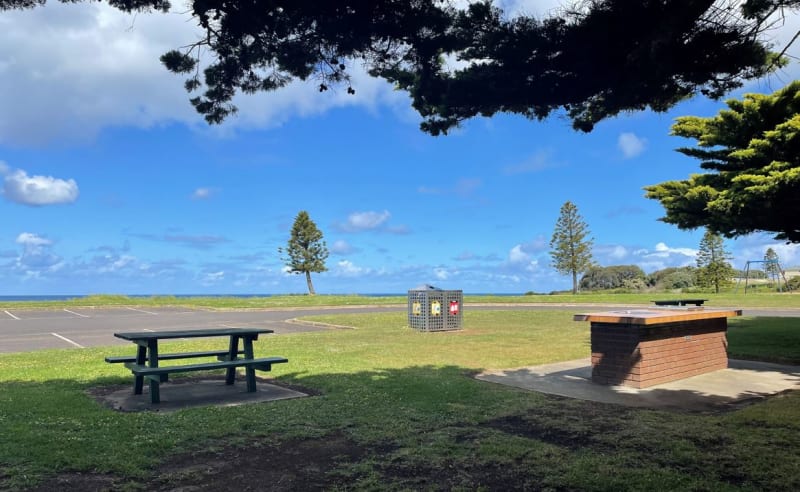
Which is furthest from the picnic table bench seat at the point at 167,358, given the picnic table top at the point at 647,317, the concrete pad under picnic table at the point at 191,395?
the picnic table top at the point at 647,317

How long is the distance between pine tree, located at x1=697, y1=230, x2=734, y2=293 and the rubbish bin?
4189 cm

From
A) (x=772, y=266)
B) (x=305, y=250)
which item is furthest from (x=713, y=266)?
(x=305, y=250)

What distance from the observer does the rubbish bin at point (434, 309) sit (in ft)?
53.2

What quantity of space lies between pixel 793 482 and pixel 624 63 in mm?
3326

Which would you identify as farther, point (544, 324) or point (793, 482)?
point (544, 324)

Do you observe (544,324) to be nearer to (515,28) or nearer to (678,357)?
(678,357)

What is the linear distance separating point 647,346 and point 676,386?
69 centimetres

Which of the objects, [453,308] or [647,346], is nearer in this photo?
A: [647,346]

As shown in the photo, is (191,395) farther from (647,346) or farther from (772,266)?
(772,266)

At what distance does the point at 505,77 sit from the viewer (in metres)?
5.16

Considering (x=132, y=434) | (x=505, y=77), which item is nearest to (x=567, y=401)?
(x=505, y=77)

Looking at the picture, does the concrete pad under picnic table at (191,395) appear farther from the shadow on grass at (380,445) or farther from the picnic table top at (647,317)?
the picnic table top at (647,317)

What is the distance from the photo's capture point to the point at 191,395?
7273mm

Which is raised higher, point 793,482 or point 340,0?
point 340,0
